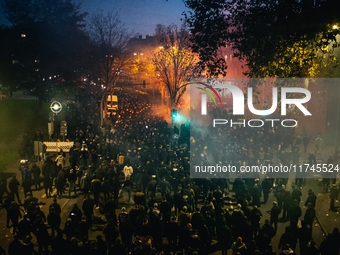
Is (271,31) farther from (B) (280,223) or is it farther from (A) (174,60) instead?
(A) (174,60)

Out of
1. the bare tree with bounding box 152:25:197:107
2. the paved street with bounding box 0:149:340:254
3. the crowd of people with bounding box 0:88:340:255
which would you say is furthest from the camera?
the bare tree with bounding box 152:25:197:107

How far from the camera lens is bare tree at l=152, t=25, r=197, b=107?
1599 inches

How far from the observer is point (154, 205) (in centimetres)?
1126

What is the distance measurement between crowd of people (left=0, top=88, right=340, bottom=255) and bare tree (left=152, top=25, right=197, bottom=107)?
17.9 meters

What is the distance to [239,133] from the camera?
24.2 metres

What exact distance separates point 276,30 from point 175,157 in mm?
9903

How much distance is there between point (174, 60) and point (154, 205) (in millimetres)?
31383

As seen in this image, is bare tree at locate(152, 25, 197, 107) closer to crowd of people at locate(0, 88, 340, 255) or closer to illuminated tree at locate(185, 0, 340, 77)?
crowd of people at locate(0, 88, 340, 255)

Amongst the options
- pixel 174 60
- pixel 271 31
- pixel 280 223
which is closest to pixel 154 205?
pixel 280 223

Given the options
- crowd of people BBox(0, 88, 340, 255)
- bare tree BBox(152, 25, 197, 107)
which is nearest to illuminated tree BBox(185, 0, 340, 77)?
crowd of people BBox(0, 88, 340, 255)

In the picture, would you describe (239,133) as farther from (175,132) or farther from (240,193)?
(240,193)

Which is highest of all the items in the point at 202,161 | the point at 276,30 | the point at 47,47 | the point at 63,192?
the point at 47,47

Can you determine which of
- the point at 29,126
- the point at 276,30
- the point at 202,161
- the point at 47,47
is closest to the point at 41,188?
the point at 202,161

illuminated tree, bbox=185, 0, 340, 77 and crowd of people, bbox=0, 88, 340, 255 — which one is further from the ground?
illuminated tree, bbox=185, 0, 340, 77
